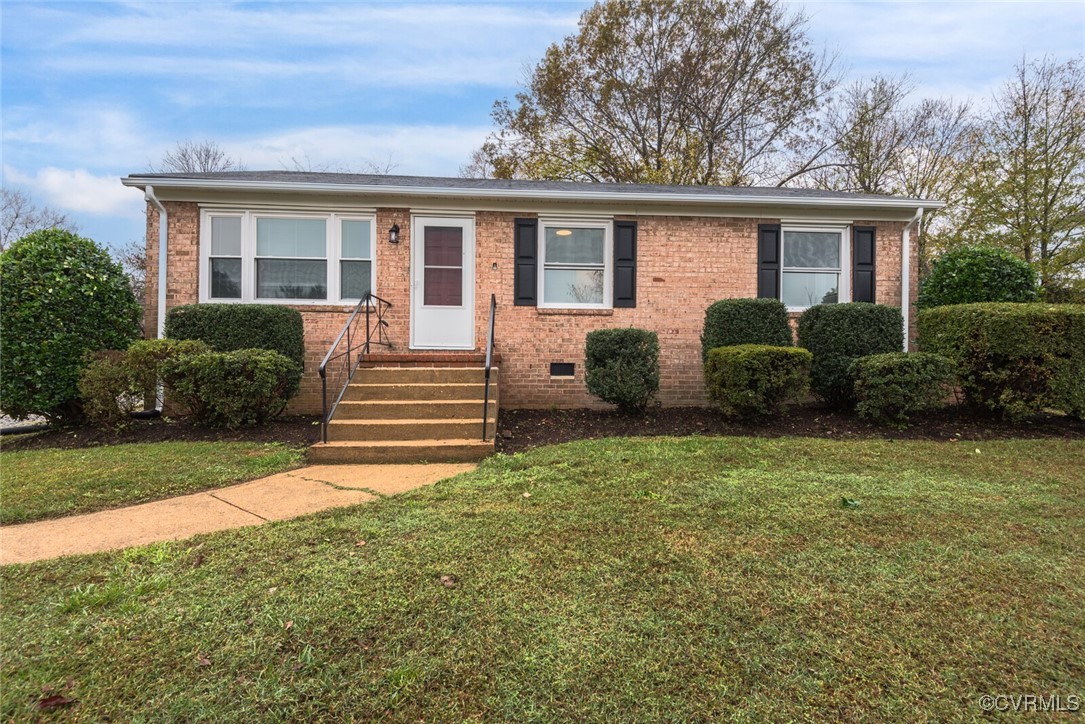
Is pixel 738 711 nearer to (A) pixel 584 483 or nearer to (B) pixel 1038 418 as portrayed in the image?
(A) pixel 584 483

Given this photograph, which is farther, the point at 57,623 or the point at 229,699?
the point at 57,623

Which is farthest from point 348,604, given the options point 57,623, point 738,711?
point 738,711

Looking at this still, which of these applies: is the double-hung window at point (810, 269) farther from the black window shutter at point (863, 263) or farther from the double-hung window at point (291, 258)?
the double-hung window at point (291, 258)

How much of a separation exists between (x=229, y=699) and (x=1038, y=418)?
8676 millimetres

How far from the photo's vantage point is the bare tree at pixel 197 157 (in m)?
22.9

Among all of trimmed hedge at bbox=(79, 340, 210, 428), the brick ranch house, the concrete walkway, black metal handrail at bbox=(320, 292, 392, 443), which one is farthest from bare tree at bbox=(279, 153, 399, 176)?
the concrete walkway

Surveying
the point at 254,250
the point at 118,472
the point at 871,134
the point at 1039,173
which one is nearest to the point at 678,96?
the point at 871,134

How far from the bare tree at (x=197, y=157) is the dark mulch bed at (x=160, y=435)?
20986mm

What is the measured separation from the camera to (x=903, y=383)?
578 centimetres

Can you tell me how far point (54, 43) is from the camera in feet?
21.2

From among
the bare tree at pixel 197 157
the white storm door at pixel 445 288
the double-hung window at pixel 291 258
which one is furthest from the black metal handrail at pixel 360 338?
the bare tree at pixel 197 157

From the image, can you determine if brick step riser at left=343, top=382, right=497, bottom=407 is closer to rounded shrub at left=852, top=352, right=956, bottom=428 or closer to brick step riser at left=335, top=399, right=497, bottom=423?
brick step riser at left=335, top=399, right=497, bottom=423

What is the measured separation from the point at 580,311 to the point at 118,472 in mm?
5692

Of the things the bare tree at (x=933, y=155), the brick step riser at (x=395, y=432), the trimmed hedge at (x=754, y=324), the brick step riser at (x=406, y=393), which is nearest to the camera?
the brick step riser at (x=395, y=432)
